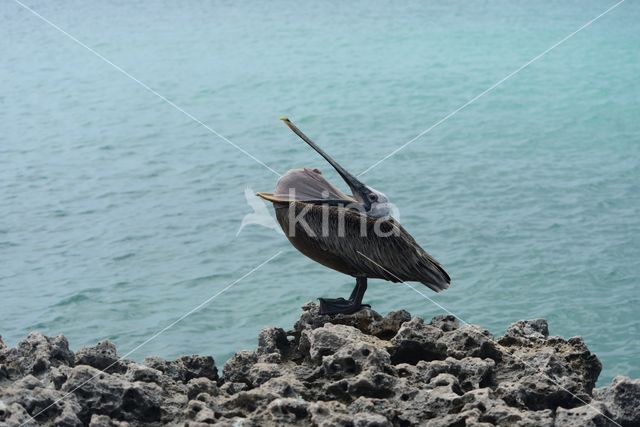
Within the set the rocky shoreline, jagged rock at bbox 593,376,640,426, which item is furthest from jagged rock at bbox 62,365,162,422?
jagged rock at bbox 593,376,640,426

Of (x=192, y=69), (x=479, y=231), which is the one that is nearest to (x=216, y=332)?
(x=479, y=231)

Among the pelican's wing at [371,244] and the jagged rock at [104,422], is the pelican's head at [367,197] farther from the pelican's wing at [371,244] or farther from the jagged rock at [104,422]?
the jagged rock at [104,422]

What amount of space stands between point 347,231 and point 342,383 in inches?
30.7

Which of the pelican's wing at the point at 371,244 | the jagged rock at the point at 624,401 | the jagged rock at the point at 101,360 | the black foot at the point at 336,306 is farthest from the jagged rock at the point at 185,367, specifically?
the jagged rock at the point at 624,401

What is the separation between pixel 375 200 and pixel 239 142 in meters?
6.37

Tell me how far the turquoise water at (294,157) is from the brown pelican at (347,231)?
2.36 metres

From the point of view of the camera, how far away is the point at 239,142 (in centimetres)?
1031

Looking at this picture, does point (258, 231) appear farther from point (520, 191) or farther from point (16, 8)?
point (16, 8)

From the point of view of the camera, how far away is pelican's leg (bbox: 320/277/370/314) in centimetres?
404

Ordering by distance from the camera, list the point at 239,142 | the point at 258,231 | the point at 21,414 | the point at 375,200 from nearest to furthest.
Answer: the point at 21,414
the point at 375,200
the point at 258,231
the point at 239,142

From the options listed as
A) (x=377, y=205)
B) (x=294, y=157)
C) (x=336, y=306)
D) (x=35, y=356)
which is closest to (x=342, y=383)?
(x=336, y=306)

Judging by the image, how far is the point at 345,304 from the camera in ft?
13.4

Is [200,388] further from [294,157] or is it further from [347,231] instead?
[294,157]

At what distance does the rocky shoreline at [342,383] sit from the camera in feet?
10.3
